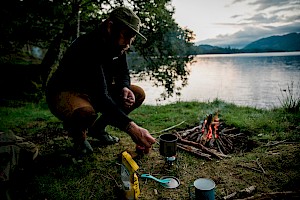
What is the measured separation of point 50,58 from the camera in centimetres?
895

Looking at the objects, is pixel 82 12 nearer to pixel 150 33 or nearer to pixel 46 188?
pixel 150 33

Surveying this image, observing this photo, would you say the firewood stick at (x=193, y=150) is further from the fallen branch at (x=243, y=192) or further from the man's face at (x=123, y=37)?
the man's face at (x=123, y=37)

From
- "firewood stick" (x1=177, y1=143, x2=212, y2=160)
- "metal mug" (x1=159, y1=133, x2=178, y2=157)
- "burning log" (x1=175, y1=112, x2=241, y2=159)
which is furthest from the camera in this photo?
"burning log" (x1=175, y1=112, x2=241, y2=159)

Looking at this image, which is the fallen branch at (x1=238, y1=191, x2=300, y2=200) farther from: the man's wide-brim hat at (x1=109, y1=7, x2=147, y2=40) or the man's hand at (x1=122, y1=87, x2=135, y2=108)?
the man's wide-brim hat at (x1=109, y1=7, x2=147, y2=40)

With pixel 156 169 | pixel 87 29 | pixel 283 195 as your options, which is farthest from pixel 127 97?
pixel 87 29

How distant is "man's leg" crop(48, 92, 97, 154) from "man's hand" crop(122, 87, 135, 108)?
1.82 ft

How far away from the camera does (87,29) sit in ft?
30.7

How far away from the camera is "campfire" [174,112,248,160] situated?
3.49m

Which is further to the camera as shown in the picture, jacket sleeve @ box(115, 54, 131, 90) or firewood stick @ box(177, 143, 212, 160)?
jacket sleeve @ box(115, 54, 131, 90)

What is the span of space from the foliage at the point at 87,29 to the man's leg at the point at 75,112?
219 inches

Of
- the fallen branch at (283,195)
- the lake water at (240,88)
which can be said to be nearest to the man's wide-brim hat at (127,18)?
the fallen branch at (283,195)

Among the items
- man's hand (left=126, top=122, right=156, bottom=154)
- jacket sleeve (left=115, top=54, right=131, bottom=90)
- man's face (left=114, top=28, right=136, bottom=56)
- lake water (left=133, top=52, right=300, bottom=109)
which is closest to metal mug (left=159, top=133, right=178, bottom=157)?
man's hand (left=126, top=122, right=156, bottom=154)

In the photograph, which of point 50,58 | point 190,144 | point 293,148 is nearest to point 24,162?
point 190,144

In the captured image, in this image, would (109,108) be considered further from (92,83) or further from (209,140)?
(209,140)
